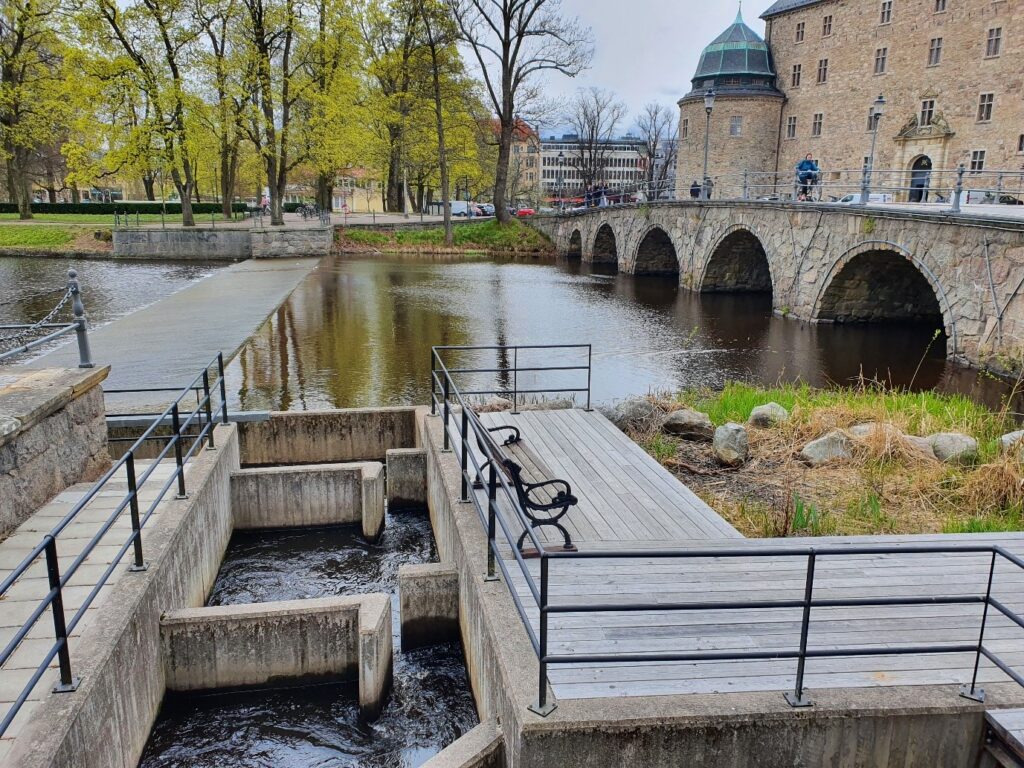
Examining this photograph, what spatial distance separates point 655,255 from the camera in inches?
1503

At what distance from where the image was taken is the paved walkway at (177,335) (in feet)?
43.3

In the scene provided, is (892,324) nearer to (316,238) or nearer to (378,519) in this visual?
(378,519)

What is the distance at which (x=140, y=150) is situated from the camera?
35781 mm

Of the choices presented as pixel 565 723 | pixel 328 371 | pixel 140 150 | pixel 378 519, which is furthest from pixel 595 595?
pixel 140 150

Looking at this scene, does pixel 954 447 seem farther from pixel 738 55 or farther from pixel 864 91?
pixel 738 55

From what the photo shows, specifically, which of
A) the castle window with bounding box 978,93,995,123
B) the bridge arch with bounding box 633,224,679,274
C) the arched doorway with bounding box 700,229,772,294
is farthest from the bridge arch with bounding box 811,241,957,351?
the castle window with bounding box 978,93,995,123

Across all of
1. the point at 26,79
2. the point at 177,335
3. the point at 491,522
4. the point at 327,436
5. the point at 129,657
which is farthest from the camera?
the point at 26,79

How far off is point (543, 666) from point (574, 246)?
1772 inches

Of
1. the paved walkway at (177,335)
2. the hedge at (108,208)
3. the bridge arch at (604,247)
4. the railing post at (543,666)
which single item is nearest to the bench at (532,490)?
the railing post at (543,666)

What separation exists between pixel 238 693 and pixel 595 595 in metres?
2.76

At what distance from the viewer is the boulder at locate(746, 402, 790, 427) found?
390 inches

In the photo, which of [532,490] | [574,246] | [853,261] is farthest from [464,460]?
[574,246]

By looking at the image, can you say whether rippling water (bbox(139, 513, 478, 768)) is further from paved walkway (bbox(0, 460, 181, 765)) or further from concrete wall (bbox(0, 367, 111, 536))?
concrete wall (bbox(0, 367, 111, 536))

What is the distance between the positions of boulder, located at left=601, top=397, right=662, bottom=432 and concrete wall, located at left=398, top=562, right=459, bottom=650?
4206mm
